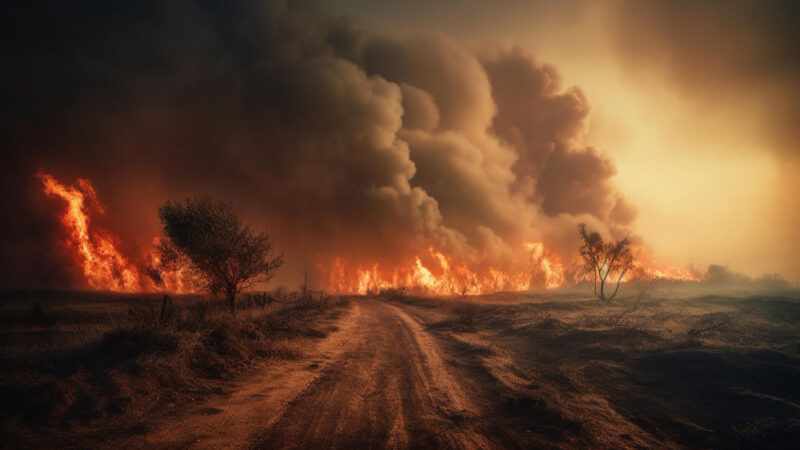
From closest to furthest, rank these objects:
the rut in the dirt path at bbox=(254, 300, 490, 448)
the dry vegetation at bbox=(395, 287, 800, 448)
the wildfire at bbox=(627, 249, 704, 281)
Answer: the rut in the dirt path at bbox=(254, 300, 490, 448) → the dry vegetation at bbox=(395, 287, 800, 448) → the wildfire at bbox=(627, 249, 704, 281)

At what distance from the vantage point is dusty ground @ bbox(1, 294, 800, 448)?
249 inches

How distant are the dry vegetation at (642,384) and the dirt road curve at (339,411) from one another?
4.46 ft

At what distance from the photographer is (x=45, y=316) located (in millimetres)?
25391

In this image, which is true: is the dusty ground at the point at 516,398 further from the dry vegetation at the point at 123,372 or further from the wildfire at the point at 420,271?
the wildfire at the point at 420,271

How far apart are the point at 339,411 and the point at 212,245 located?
17.0m

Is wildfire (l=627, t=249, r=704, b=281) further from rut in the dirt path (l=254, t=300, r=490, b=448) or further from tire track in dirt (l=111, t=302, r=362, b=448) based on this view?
tire track in dirt (l=111, t=302, r=362, b=448)

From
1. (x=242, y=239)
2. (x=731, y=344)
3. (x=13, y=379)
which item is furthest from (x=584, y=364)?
(x=242, y=239)

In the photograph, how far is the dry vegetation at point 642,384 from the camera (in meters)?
7.06

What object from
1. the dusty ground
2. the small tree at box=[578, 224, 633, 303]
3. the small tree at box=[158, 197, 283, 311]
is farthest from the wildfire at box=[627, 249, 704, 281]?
the small tree at box=[158, 197, 283, 311]

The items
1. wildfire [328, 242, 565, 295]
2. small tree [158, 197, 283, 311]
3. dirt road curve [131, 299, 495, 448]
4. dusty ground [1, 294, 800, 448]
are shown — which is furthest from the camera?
wildfire [328, 242, 565, 295]

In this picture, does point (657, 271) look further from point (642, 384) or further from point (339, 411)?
point (339, 411)

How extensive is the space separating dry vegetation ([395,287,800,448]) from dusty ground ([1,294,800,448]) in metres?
0.04

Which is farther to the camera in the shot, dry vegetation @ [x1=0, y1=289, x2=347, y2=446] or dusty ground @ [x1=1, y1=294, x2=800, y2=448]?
dusty ground @ [x1=1, y1=294, x2=800, y2=448]

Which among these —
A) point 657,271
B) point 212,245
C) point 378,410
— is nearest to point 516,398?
point 378,410
